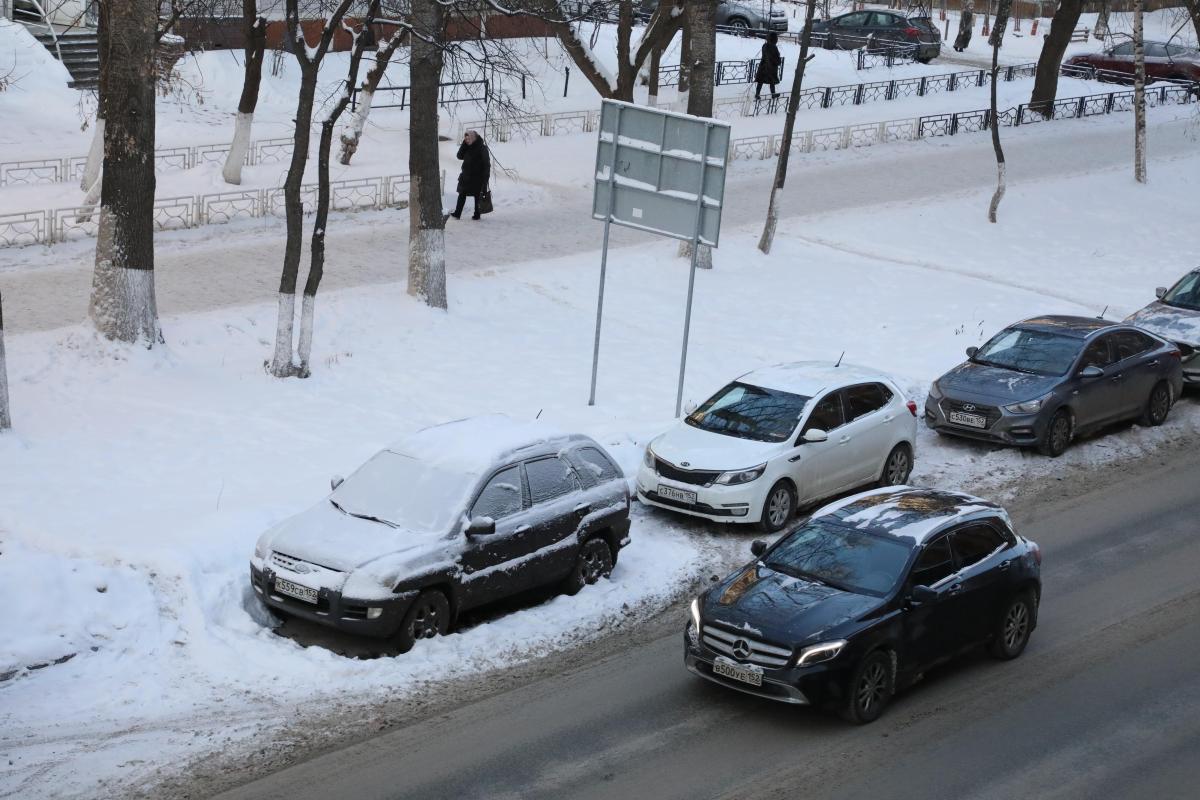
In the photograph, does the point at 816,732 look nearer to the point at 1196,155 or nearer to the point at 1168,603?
the point at 1168,603

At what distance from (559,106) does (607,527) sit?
27.2 meters

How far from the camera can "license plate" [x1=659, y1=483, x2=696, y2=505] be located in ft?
47.2

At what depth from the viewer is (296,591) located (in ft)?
36.8

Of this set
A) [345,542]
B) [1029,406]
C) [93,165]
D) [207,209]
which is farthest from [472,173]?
[345,542]

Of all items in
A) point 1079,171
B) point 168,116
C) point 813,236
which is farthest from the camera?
point 1079,171

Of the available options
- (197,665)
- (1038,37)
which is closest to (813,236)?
(197,665)

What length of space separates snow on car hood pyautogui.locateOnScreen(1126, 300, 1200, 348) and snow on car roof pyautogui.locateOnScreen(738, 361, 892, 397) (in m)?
6.89

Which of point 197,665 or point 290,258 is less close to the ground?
point 290,258

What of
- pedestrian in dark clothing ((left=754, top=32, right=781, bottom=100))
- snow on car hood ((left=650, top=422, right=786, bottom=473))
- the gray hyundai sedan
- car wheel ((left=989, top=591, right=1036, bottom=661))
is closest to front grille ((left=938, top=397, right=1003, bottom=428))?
the gray hyundai sedan

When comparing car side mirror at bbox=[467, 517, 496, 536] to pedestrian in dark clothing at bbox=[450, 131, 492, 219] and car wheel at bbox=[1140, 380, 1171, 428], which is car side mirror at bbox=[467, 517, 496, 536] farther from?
pedestrian in dark clothing at bbox=[450, 131, 492, 219]

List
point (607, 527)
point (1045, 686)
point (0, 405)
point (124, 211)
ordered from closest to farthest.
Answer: point (1045, 686)
point (607, 527)
point (0, 405)
point (124, 211)

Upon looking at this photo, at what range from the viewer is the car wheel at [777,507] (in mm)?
14445

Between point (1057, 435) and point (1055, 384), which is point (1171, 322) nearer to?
point (1055, 384)

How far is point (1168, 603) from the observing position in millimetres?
13039
